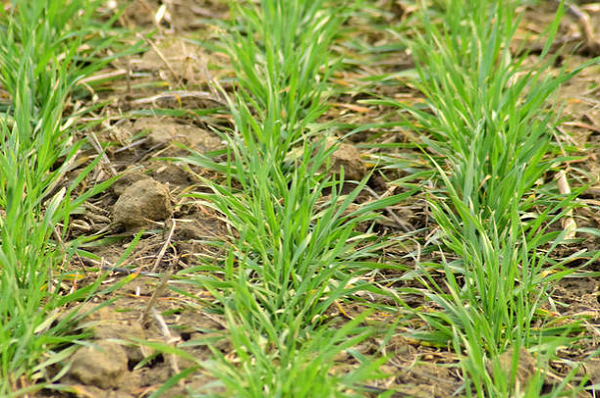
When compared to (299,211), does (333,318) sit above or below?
below

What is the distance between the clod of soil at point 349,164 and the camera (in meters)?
2.86

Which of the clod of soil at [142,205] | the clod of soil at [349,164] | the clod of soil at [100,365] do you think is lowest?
the clod of soil at [100,365]

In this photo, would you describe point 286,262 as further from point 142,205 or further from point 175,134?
point 175,134

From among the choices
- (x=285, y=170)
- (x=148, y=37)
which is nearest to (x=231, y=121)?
(x=285, y=170)

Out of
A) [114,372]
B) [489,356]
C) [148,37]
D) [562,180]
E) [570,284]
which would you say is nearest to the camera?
[114,372]

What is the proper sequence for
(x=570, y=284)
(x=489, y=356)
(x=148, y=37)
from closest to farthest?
(x=489, y=356) < (x=570, y=284) < (x=148, y=37)

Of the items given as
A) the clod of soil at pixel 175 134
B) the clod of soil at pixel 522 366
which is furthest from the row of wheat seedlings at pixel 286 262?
the clod of soil at pixel 522 366

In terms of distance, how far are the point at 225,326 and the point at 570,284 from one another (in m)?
1.07

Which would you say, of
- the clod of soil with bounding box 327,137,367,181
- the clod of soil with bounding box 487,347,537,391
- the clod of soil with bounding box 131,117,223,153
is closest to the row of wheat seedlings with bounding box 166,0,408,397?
the clod of soil with bounding box 327,137,367,181

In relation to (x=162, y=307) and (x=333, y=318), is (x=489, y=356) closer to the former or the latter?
(x=333, y=318)

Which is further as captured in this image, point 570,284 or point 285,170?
point 285,170

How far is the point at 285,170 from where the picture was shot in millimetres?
2842

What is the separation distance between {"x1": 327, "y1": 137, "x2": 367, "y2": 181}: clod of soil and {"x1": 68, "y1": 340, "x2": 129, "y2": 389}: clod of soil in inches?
43.1

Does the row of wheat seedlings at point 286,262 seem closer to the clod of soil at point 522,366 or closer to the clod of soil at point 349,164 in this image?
the clod of soil at point 349,164
